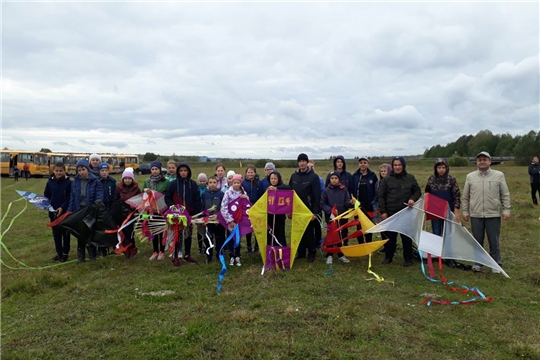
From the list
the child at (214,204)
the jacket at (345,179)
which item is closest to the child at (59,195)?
the child at (214,204)

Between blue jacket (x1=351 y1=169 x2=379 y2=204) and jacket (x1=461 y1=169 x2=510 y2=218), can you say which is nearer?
jacket (x1=461 y1=169 x2=510 y2=218)

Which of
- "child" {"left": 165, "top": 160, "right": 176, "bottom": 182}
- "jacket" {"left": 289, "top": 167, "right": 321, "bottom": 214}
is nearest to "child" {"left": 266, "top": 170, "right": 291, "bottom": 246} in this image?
"jacket" {"left": 289, "top": 167, "right": 321, "bottom": 214}

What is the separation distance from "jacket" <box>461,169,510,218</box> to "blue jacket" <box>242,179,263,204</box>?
13.6 feet

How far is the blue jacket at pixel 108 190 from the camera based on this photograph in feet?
25.2

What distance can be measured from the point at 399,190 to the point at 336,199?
127 centimetres

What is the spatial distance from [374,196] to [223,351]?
5.16 m

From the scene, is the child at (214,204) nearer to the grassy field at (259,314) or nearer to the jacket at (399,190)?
the grassy field at (259,314)

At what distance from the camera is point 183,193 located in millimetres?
7398

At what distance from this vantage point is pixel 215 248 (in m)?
7.81

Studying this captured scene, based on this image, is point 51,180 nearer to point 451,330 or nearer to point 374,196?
point 374,196

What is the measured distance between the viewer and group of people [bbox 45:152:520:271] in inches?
269

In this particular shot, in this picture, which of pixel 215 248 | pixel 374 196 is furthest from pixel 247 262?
pixel 374 196

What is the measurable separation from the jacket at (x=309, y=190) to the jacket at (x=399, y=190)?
136cm

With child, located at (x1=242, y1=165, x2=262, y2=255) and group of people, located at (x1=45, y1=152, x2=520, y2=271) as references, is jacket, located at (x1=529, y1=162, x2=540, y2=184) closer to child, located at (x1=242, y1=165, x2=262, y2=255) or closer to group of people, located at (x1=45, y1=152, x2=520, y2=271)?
group of people, located at (x1=45, y1=152, x2=520, y2=271)
